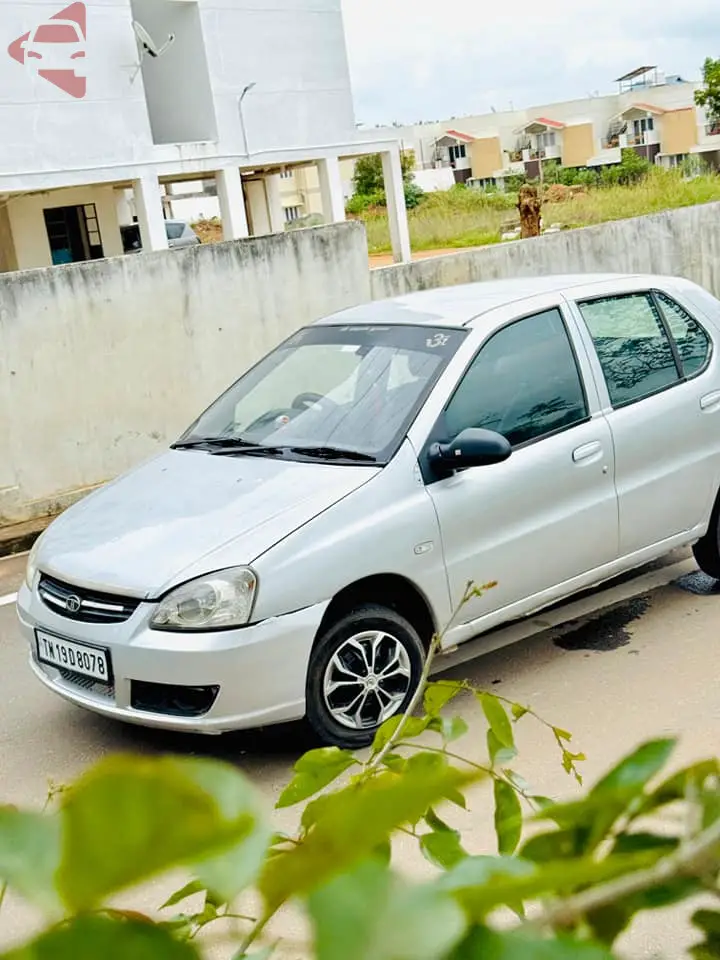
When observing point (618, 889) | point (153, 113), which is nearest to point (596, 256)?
point (618, 889)

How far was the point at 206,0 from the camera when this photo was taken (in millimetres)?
27750

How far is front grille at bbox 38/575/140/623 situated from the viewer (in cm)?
427

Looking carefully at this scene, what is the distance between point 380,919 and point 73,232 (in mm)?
30221

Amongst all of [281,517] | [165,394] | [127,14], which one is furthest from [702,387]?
[127,14]

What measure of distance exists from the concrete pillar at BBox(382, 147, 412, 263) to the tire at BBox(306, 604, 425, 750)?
26.0 meters

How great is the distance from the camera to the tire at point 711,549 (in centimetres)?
580

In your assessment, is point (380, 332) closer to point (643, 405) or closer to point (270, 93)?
Answer: point (643, 405)

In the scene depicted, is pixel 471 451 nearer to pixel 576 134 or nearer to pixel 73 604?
pixel 73 604

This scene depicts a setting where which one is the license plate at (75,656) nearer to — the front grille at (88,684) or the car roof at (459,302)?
the front grille at (88,684)

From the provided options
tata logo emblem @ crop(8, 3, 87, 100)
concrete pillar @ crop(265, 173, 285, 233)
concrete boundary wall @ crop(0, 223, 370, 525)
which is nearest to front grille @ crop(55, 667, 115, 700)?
concrete boundary wall @ crop(0, 223, 370, 525)

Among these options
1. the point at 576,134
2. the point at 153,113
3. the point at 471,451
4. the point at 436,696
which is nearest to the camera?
the point at 436,696

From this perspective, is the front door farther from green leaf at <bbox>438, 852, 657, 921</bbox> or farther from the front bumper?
green leaf at <bbox>438, 852, 657, 921</bbox>

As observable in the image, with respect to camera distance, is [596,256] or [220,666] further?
[596,256]

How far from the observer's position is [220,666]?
4.11m
